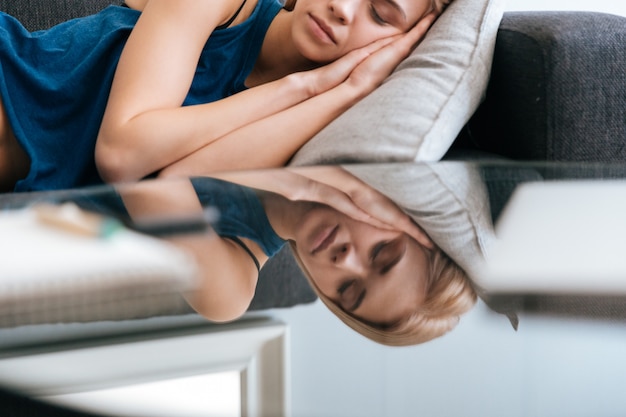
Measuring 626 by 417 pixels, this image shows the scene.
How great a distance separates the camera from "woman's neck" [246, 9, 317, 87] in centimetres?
137

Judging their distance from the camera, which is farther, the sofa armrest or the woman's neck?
the woman's neck

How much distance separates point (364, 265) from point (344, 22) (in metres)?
0.85

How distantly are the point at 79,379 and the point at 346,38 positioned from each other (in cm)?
107

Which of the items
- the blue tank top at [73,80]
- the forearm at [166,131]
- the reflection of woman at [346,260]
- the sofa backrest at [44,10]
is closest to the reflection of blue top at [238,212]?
the reflection of woman at [346,260]

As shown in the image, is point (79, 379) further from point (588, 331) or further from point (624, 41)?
point (624, 41)

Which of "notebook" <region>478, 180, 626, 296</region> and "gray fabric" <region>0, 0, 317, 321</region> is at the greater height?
"gray fabric" <region>0, 0, 317, 321</region>

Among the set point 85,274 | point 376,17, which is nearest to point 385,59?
point 376,17

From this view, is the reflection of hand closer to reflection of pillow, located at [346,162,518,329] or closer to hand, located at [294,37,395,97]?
reflection of pillow, located at [346,162,518,329]

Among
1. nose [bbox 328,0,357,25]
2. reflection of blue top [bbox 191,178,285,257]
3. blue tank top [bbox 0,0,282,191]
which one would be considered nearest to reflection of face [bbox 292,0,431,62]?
nose [bbox 328,0,357,25]

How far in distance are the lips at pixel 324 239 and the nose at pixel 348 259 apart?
0.03 feet

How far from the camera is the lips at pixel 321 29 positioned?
1303 mm

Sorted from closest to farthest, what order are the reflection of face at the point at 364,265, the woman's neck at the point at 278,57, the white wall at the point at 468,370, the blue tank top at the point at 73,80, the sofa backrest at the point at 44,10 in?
the white wall at the point at 468,370, the reflection of face at the point at 364,265, the blue tank top at the point at 73,80, the woman's neck at the point at 278,57, the sofa backrest at the point at 44,10

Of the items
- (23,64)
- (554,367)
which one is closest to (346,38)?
(23,64)

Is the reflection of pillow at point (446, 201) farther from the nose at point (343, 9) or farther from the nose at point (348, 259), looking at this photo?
the nose at point (343, 9)
